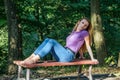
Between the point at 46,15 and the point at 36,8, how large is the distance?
31.6 inches

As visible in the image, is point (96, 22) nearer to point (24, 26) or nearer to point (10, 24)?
point (10, 24)

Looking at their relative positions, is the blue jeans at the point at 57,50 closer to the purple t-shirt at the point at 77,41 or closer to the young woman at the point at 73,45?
the young woman at the point at 73,45

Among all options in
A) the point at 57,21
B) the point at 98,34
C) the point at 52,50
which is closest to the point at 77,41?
the point at 52,50

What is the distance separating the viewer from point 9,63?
40.2 ft

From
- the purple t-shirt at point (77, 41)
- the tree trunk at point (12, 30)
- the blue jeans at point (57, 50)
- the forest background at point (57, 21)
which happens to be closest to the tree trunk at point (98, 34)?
the tree trunk at point (12, 30)

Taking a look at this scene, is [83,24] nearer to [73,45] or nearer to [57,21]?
[73,45]

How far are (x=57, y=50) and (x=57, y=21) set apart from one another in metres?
14.0

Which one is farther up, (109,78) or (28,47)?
(109,78)

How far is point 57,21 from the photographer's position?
21781 millimetres

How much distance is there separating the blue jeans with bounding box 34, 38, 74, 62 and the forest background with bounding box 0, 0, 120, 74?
27.0 feet

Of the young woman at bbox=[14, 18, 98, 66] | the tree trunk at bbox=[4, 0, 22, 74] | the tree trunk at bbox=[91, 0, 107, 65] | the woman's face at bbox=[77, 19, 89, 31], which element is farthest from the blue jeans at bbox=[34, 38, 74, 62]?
the tree trunk at bbox=[91, 0, 107, 65]

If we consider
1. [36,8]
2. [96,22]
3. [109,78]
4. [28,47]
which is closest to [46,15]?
[36,8]

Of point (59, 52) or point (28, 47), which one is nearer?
point (59, 52)

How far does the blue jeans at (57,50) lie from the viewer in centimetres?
761
